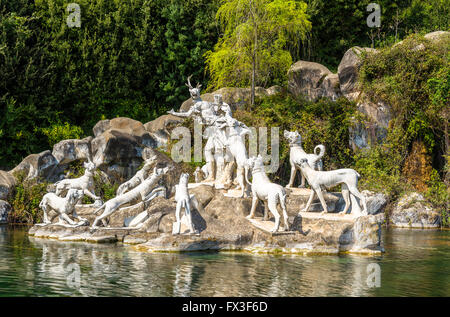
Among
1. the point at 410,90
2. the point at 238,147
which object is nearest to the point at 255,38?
the point at 410,90

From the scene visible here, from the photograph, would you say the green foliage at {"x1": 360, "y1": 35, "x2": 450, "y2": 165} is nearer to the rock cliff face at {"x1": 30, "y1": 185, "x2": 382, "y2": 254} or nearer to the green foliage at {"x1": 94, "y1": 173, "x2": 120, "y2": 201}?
the rock cliff face at {"x1": 30, "y1": 185, "x2": 382, "y2": 254}

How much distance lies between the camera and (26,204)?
22.4 m

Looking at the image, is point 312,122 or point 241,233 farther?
point 312,122

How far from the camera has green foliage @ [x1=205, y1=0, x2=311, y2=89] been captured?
26.5 m

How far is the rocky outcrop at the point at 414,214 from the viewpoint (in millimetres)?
22375

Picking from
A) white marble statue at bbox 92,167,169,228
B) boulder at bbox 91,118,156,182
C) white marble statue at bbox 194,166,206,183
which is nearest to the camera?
white marble statue at bbox 92,167,169,228

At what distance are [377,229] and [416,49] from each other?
42.3 ft

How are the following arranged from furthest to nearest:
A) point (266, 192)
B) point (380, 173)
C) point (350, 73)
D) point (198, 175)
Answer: point (350, 73) < point (380, 173) < point (198, 175) < point (266, 192)

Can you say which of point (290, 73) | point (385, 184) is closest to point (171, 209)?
point (385, 184)

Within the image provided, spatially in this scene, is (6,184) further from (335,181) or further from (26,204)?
(335,181)

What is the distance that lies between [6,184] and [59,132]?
19.9 ft

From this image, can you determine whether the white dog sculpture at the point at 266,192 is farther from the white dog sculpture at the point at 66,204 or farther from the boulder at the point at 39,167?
the boulder at the point at 39,167

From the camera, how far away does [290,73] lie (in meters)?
27.9

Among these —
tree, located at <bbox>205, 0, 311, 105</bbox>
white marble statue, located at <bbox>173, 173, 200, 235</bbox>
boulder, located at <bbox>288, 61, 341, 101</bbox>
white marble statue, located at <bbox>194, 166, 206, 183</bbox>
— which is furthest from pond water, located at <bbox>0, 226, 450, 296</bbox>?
tree, located at <bbox>205, 0, 311, 105</bbox>
